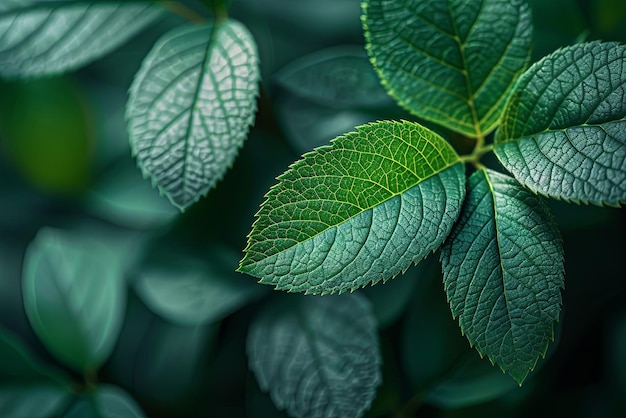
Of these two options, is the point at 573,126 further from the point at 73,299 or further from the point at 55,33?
the point at 73,299

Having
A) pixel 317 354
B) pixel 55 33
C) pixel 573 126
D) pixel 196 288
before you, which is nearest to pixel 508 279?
pixel 573 126

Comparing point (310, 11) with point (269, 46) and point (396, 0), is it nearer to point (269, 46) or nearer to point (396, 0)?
point (269, 46)

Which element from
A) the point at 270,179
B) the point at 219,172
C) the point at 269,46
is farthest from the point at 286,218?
the point at 269,46

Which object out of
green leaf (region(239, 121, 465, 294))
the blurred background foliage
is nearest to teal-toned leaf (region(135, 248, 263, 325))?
the blurred background foliage

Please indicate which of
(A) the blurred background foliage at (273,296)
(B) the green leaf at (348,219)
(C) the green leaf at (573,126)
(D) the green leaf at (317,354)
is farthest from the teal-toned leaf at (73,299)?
(C) the green leaf at (573,126)

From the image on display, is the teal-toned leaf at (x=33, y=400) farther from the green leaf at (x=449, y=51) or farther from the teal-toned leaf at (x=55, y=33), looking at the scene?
the green leaf at (x=449, y=51)
